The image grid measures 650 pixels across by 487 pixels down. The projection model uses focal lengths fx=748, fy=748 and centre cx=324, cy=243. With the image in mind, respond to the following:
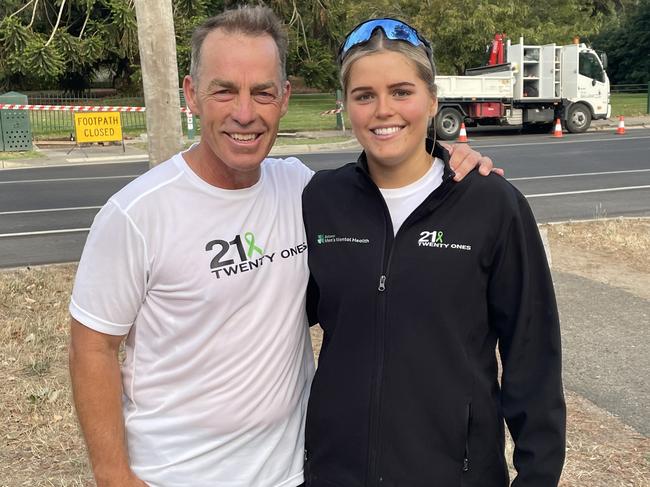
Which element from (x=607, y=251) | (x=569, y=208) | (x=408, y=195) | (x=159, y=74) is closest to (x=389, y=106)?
(x=408, y=195)

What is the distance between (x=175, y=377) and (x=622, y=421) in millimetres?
3097

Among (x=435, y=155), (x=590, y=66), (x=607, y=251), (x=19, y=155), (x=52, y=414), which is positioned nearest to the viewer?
(x=435, y=155)

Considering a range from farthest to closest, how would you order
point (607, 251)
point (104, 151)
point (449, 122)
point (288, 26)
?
point (288, 26) < point (449, 122) < point (104, 151) < point (607, 251)

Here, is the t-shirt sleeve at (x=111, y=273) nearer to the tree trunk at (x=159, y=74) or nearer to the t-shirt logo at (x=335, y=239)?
the t-shirt logo at (x=335, y=239)

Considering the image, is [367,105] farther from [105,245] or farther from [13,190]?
[13,190]

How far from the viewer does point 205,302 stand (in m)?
1.92

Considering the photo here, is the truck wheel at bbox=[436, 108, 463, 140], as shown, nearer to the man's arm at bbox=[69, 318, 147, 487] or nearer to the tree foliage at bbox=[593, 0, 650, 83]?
the man's arm at bbox=[69, 318, 147, 487]

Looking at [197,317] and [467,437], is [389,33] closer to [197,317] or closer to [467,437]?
[197,317]

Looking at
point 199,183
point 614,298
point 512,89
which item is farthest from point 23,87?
point 199,183

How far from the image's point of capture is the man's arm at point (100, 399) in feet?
6.16

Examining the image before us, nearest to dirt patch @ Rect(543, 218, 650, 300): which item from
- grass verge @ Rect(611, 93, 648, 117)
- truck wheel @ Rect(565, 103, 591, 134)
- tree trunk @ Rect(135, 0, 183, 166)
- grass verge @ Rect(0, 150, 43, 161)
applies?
tree trunk @ Rect(135, 0, 183, 166)

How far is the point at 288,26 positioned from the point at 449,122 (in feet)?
32.3

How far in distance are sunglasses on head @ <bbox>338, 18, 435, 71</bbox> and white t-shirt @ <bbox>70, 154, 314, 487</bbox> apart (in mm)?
485

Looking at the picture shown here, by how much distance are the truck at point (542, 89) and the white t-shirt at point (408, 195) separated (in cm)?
2162
